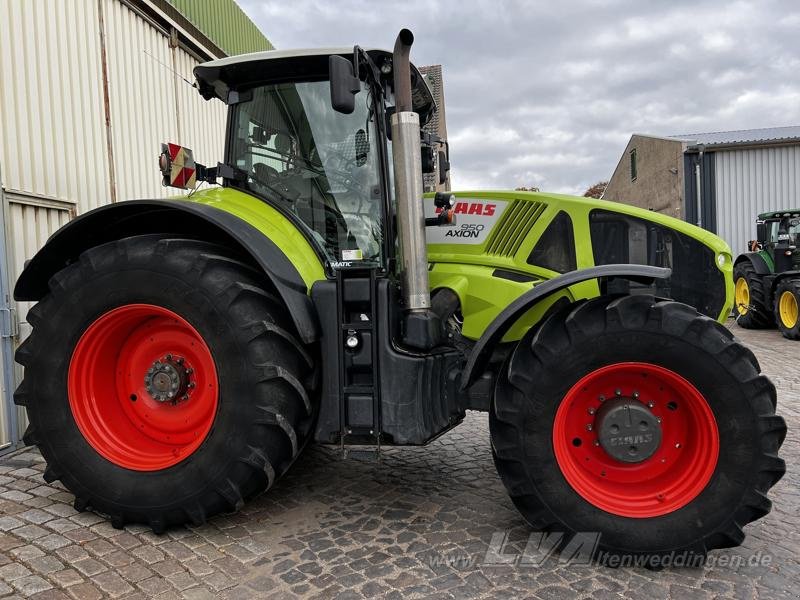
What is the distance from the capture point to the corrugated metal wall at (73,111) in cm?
456

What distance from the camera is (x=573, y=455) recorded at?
9.08ft

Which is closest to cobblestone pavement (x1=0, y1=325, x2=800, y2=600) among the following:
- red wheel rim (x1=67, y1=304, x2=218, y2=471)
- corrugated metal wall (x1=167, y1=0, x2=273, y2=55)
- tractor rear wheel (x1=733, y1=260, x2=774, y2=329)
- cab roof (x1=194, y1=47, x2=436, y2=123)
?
red wheel rim (x1=67, y1=304, x2=218, y2=471)

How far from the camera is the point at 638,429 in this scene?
2676 millimetres

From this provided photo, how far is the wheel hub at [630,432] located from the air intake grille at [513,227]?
111cm

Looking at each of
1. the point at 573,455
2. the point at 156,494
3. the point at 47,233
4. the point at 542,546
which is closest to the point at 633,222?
the point at 573,455

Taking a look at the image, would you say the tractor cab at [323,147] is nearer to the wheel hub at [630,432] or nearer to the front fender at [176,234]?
the front fender at [176,234]

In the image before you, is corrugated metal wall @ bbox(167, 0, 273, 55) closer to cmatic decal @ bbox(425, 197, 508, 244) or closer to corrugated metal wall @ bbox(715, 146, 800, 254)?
cmatic decal @ bbox(425, 197, 508, 244)

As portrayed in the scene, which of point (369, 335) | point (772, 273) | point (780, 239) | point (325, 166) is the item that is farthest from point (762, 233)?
point (369, 335)

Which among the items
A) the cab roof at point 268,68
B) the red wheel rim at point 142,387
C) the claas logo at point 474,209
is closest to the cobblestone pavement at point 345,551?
the red wheel rim at point 142,387

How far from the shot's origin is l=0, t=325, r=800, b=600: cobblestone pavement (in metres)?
2.47

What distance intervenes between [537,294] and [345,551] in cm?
151

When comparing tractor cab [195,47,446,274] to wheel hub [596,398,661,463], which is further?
tractor cab [195,47,446,274]

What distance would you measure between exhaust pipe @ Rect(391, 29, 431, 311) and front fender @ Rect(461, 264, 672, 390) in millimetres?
396

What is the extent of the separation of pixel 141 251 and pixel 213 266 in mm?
410
